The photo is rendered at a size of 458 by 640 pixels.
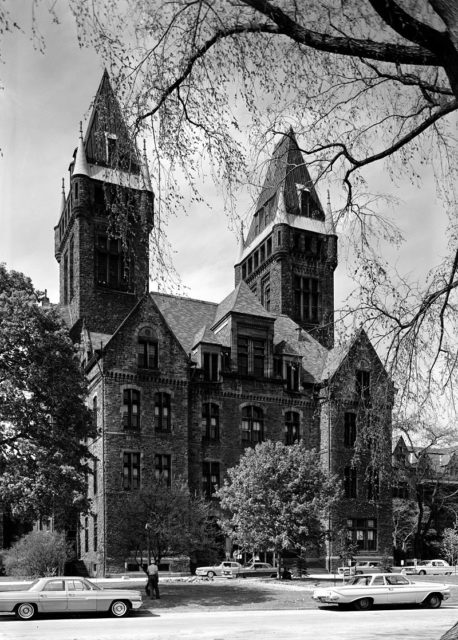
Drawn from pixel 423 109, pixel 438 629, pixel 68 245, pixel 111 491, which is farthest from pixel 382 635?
pixel 68 245

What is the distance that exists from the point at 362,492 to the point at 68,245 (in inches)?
1105

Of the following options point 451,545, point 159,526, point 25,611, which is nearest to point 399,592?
point 25,611

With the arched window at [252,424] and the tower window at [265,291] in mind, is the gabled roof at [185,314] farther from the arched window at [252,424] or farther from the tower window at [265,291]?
the tower window at [265,291]

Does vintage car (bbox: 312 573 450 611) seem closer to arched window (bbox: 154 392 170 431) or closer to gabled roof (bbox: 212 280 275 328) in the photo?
arched window (bbox: 154 392 170 431)

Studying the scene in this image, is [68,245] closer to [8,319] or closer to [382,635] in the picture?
[8,319]

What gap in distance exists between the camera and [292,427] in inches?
2032

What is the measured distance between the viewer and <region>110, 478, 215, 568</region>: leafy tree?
36.1 meters

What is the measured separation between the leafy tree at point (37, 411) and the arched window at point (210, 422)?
19181 millimetres

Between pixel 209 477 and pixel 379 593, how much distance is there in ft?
78.1

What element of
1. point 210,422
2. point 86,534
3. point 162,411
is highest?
point 162,411

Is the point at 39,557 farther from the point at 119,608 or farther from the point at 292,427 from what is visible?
the point at 292,427

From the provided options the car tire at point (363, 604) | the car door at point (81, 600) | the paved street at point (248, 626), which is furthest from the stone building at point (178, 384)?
the car door at point (81, 600)

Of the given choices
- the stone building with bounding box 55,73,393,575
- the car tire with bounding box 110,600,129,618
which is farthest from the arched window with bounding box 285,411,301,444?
the car tire with bounding box 110,600,129,618

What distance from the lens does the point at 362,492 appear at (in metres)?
51.9
